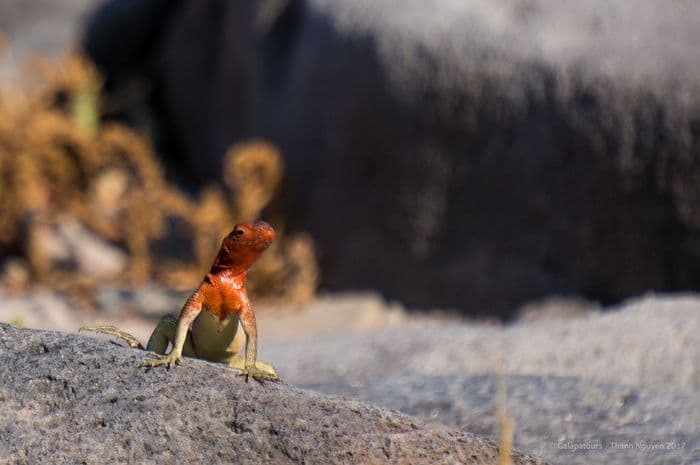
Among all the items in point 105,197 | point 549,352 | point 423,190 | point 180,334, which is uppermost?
point 105,197

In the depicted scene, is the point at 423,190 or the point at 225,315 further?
the point at 423,190

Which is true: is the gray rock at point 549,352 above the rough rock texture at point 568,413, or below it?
above

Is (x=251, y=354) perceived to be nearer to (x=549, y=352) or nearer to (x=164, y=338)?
(x=164, y=338)

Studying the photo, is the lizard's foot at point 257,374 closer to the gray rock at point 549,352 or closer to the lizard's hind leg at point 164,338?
the lizard's hind leg at point 164,338

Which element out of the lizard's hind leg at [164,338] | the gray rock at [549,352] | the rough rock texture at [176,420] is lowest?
the rough rock texture at [176,420]

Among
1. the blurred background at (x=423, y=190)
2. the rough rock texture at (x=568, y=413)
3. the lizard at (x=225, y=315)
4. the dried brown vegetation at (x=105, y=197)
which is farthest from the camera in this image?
the dried brown vegetation at (x=105, y=197)

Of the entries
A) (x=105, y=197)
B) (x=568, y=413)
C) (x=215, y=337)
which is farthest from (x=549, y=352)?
(x=105, y=197)

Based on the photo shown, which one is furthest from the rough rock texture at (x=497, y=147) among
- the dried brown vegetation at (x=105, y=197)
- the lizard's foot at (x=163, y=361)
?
the lizard's foot at (x=163, y=361)
